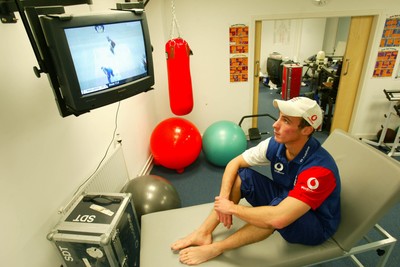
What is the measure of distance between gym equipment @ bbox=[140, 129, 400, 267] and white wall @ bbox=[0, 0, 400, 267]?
62cm

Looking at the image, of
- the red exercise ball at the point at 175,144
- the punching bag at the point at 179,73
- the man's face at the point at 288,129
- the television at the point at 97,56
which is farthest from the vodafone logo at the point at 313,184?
the punching bag at the point at 179,73

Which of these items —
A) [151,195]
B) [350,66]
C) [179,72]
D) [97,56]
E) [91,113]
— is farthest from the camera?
[350,66]

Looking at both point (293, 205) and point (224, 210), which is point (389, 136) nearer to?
point (293, 205)

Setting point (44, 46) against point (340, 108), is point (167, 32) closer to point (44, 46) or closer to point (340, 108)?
point (44, 46)

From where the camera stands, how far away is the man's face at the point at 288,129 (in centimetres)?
122

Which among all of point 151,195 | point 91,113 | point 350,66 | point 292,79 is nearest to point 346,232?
A: point 151,195

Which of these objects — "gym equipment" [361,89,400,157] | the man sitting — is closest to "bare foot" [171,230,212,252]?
the man sitting

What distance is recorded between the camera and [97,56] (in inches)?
48.3

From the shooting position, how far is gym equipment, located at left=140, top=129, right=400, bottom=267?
1153 mm

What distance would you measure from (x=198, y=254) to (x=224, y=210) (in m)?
0.26

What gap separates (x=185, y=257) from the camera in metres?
1.22

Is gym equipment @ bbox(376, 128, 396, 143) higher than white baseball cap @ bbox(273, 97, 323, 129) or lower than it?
lower

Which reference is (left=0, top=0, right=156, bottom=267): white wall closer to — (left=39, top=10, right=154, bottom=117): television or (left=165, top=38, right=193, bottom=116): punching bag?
(left=39, top=10, right=154, bottom=117): television

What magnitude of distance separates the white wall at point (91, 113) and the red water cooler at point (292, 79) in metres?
1.89
